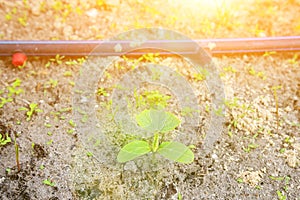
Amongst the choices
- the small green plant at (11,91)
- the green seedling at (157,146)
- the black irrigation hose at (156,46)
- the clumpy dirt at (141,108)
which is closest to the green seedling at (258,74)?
the clumpy dirt at (141,108)

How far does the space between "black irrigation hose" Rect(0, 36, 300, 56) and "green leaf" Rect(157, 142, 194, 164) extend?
2.95 feet

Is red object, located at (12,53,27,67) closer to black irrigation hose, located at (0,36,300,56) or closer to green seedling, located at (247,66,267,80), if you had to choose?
black irrigation hose, located at (0,36,300,56)

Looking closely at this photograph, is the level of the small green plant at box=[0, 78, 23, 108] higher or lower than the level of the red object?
lower

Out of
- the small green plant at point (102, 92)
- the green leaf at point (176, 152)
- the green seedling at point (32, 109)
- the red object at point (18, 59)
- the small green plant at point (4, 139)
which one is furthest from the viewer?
the red object at point (18, 59)

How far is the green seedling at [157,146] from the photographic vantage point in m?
2.25

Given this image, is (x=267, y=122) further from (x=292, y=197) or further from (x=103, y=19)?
(x=103, y=19)

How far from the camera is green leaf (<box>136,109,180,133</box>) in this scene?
2.26 m

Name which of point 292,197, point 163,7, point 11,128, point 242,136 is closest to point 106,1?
point 163,7

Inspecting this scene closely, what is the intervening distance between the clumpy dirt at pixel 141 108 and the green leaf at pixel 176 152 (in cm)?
12

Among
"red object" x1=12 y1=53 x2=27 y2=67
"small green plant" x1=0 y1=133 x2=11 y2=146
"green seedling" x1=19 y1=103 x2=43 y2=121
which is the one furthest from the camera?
"red object" x1=12 y1=53 x2=27 y2=67

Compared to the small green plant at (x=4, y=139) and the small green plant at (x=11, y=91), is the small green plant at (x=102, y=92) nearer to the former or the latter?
the small green plant at (x=11, y=91)

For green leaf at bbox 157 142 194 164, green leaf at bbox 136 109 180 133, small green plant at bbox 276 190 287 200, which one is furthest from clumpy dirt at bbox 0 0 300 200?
green leaf at bbox 136 109 180 133

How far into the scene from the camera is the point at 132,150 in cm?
227

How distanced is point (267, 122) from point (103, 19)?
60.9 inches
